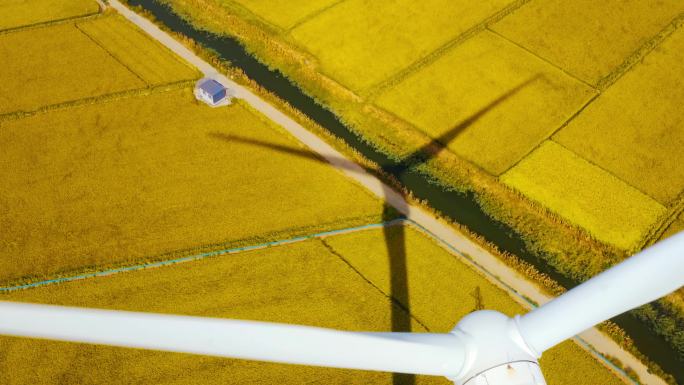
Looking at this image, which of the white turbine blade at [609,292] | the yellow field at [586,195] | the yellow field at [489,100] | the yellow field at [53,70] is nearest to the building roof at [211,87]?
the yellow field at [53,70]

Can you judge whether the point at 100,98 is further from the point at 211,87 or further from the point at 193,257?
the point at 193,257

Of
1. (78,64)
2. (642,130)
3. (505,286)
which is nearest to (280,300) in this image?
(505,286)

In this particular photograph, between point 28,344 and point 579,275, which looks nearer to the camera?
point 28,344

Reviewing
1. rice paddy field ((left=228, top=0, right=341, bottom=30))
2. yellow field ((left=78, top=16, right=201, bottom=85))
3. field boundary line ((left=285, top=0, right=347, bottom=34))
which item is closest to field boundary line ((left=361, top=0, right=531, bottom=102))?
field boundary line ((left=285, top=0, right=347, bottom=34))

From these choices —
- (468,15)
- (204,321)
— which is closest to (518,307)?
(204,321)

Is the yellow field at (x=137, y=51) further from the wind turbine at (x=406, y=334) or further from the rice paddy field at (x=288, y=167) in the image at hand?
the wind turbine at (x=406, y=334)

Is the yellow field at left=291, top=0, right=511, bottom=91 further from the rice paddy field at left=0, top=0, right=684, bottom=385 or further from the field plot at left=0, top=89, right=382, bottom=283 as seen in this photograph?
the field plot at left=0, top=89, right=382, bottom=283

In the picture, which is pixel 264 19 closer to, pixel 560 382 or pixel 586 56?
pixel 586 56
